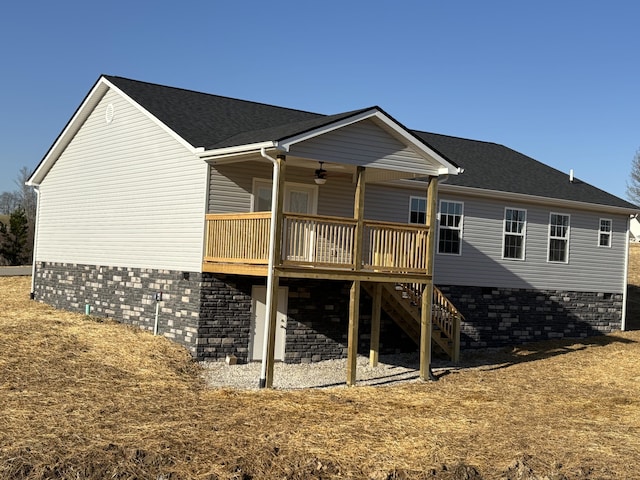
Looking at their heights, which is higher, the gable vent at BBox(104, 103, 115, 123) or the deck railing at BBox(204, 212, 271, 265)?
the gable vent at BBox(104, 103, 115, 123)

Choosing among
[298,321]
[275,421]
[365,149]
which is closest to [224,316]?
[298,321]

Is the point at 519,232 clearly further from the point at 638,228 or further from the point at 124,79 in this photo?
the point at 638,228

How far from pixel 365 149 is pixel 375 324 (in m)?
4.63

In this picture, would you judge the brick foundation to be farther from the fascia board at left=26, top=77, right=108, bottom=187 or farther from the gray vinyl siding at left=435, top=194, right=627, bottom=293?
the fascia board at left=26, top=77, right=108, bottom=187

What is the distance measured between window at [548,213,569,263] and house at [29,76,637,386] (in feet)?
0.14

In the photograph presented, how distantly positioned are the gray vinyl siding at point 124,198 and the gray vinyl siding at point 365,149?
301cm

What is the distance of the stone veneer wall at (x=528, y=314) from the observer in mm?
22250

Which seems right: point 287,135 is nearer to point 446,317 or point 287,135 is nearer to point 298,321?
point 298,321

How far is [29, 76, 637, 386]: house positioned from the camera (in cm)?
1612

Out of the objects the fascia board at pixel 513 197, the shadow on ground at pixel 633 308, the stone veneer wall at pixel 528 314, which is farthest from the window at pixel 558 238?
the shadow on ground at pixel 633 308

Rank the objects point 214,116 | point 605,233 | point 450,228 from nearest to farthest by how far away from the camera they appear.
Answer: point 214,116, point 450,228, point 605,233

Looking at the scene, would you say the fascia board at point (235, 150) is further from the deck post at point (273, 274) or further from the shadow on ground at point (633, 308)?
the shadow on ground at point (633, 308)

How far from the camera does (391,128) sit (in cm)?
1645

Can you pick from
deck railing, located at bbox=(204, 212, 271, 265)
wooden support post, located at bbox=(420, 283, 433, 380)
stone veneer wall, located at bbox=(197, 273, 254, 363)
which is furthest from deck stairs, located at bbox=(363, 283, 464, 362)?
deck railing, located at bbox=(204, 212, 271, 265)
